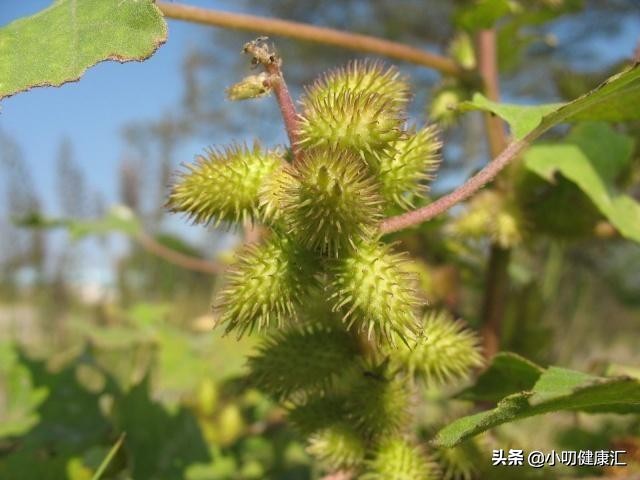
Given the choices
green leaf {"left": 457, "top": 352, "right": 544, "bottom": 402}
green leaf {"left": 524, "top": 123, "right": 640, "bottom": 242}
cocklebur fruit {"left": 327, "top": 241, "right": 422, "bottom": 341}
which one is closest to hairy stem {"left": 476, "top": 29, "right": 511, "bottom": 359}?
green leaf {"left": 524, "top": 123, "right": 640, "bottom": 242}

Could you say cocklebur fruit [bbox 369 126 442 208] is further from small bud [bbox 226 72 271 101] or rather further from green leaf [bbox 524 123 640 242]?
green leaf [bbox 524 123 640 242]

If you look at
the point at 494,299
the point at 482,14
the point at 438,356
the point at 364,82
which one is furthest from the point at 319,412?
the point at 482,14

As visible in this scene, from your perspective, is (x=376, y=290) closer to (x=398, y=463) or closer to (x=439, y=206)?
(x=439, y=206)

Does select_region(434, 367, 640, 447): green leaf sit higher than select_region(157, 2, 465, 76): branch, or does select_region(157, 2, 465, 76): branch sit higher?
select_region(157, 2, 465, 76): branch

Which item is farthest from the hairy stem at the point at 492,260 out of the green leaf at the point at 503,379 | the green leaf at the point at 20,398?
the green leaf at the point at 20,398

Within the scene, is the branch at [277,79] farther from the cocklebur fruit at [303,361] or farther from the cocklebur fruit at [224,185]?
the cocklebur fruit at [303,361]

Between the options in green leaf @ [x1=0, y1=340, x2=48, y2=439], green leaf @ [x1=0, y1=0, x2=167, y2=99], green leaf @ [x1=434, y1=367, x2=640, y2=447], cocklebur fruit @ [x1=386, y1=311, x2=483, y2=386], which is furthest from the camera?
green leaf @ [x1=0, y1=340, x2=48, y2=439]

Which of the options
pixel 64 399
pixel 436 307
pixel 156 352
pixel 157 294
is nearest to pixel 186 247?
pixel 156 352
